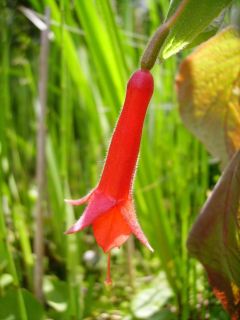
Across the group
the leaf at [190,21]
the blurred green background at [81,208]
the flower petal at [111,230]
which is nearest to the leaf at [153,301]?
the blurred green background at [81,208]

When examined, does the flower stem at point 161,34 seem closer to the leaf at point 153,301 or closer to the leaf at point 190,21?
the leaf at point 190,21

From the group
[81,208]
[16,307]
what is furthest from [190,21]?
[81,208]

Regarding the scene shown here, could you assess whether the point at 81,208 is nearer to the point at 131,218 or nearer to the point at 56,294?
the point at 56,294

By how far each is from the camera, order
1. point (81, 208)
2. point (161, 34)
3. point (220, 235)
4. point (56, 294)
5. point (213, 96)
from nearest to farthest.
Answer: point (161, 34), point (220, 235), point (213, 96), point (56, 294), point (81, 208)

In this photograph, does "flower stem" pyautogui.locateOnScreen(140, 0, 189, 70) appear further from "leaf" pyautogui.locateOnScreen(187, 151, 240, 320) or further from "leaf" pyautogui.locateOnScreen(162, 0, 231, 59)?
"leaf" pyautogui.locateOnScreen(187, 151, 240, 320)

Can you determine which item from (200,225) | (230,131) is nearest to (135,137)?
(200,225)

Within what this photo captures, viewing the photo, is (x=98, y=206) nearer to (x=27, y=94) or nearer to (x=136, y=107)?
(x=136, y=107)
